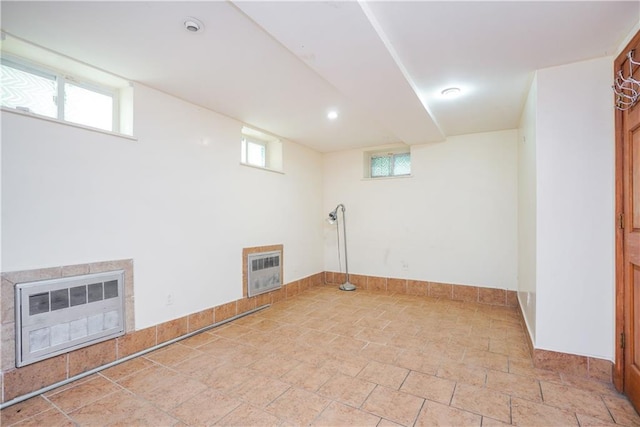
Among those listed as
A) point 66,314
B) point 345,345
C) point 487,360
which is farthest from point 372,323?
point 66,314

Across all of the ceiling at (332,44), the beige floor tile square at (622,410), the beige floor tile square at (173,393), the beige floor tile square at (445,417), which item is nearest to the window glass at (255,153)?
the ceiling at (332,44)

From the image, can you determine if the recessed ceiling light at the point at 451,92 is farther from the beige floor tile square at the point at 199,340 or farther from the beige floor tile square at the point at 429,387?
the beige floor tile square at the point at 199,340

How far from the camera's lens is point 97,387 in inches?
84.9

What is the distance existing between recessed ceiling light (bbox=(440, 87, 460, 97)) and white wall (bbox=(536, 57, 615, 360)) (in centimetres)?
64

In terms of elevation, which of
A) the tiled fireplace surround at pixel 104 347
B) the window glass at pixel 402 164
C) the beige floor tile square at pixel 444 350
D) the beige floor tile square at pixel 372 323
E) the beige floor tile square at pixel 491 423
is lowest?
the beige floor tile square at pixel 372 323

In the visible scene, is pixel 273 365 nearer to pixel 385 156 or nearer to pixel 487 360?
pixel 487 360

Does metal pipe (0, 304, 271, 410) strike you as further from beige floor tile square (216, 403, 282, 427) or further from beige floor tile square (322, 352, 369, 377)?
beige floor tile square (322, 352, 369, 377)

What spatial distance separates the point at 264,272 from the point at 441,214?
8.89 ft

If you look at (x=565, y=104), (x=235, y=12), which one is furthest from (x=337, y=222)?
(x=235, y=12)

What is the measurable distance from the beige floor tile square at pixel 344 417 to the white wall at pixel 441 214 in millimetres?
3076

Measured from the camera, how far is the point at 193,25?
1.85 metres

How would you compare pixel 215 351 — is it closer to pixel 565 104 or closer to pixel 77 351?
pixel 77 351

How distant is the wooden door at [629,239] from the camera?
1.88 metres

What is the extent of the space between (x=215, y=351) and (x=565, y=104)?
3517 mm
